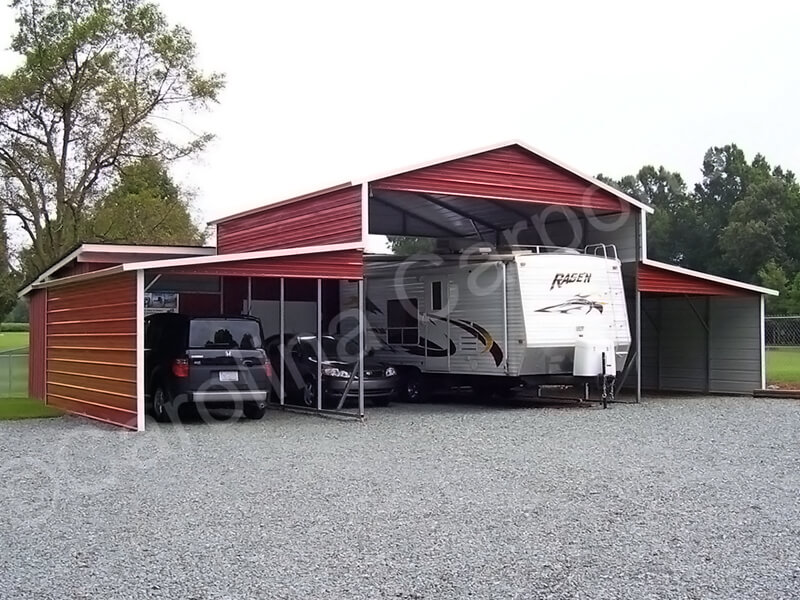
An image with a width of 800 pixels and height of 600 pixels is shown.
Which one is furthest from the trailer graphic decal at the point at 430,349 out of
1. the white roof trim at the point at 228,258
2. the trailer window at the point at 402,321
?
the white roof trim at the point at 228,258

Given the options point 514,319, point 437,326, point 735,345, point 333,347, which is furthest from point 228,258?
point 735,345

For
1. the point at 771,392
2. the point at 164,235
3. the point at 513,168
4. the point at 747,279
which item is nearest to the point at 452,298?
the point at 513,168

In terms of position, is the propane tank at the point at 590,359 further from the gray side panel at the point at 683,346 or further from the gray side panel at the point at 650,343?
the gray side panel at the point at 650,343

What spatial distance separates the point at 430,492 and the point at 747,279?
5385cm

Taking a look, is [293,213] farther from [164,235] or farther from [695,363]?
[164,235]

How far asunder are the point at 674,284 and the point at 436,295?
4930 millimetres

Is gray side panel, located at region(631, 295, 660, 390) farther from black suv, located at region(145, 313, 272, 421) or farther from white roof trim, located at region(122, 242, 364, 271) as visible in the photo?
black suv, located at region(145, 313, 272, 421)

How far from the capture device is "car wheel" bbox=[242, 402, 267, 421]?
15219 mm

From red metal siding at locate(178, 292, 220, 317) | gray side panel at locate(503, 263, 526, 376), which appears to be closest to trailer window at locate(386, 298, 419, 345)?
gray side panel at locate(503, 263, 526, 376)

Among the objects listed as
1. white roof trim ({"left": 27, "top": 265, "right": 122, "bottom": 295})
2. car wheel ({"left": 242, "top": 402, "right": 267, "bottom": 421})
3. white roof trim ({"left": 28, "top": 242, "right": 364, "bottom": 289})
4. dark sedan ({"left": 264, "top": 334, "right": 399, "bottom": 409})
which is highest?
white roof trim ({"left": 28, "top": 242, "right": 364, "bottom": 289})

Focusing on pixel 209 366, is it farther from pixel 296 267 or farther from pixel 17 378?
pixel 17 378

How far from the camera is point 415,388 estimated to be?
19453 millimetres

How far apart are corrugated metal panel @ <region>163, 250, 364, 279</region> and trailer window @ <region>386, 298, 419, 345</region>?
4151 millimetres

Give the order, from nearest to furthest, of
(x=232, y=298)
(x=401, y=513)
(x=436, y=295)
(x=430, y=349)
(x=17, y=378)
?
(x=401, y=513), (x=436, y=295), (x=430, y=349), (x=232, y=298), (x=17, y=378)
